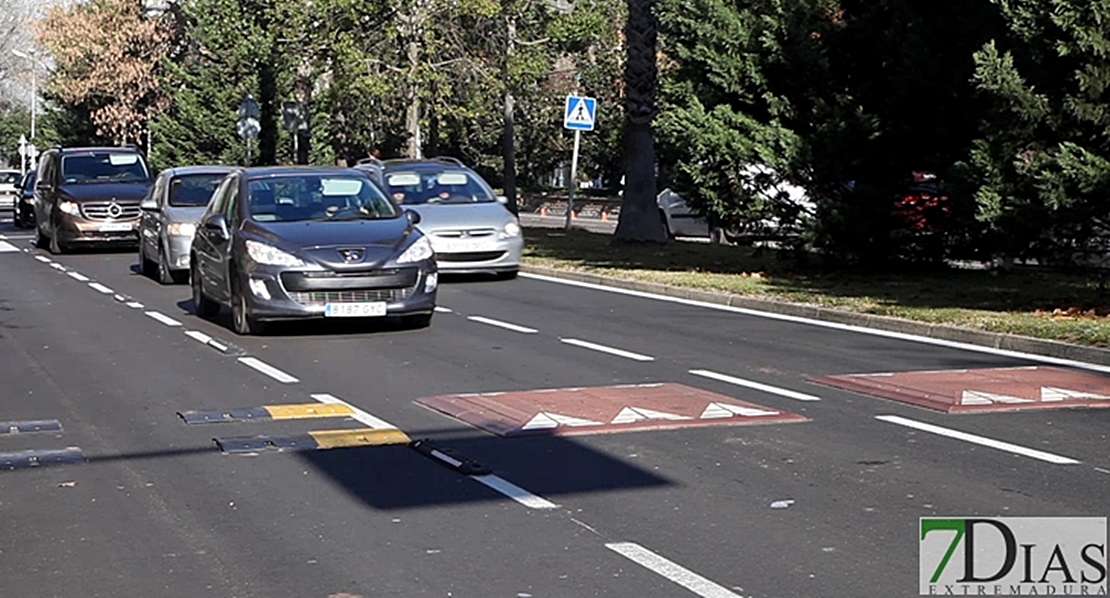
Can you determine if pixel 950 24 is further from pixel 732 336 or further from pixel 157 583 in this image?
pixel 157 583

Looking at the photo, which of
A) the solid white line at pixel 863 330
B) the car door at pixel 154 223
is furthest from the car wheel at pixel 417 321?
the car door at pixel 154 223

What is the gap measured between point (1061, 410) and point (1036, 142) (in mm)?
6458

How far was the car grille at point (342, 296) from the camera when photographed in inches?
617

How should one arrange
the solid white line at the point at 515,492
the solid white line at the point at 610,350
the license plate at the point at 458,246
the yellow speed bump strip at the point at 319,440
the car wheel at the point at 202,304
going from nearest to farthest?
the solid white line at the point at 515,492 < the yellow speed bump strip at the point at 319,440 < the solid white line at the point at 610,350 < the car wheel at the point at 202,304 < the license plate at the point at 458,246

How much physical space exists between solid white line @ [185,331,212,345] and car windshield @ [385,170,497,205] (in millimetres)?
8079

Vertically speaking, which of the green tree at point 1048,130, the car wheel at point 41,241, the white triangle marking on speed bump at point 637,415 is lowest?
the car wheel at point 41,241

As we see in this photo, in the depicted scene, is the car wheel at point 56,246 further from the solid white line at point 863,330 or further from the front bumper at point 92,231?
the solid white line at point 863,330

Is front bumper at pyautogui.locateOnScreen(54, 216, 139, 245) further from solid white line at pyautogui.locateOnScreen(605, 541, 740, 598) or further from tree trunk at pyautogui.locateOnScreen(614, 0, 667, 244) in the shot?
solid white line at pyautogui.locateOnScreen(605, 541, 740, 598)

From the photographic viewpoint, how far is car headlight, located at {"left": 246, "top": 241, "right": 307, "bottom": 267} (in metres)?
15.7

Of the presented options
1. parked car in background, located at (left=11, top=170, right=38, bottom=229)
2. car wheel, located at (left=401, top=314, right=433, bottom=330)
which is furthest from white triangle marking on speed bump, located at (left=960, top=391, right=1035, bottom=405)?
parked car in background, located at (left=11, top=170, right=38, bottom=229)

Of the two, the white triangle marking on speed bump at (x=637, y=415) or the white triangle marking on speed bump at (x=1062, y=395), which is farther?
the white triangle marking on speed bump at (x=1062, y=395)

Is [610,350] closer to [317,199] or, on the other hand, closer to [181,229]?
[317,199]

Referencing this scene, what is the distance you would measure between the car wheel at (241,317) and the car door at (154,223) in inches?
305

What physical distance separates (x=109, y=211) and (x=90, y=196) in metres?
0.50
